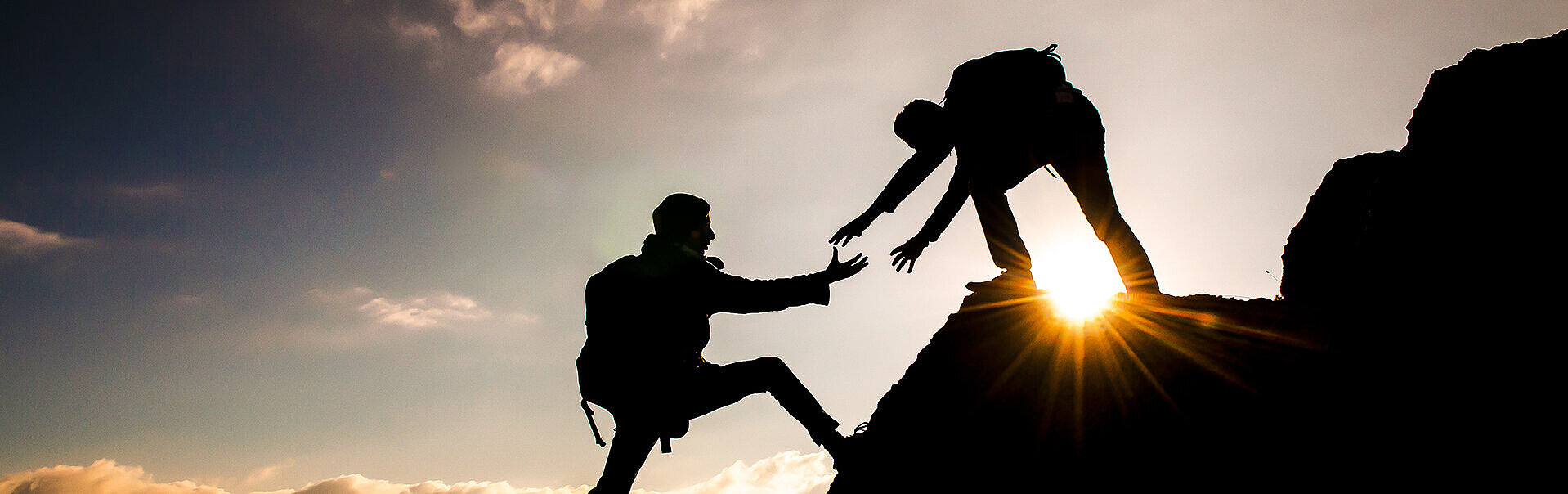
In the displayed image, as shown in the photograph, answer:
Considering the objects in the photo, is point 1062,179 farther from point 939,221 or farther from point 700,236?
point 700,236

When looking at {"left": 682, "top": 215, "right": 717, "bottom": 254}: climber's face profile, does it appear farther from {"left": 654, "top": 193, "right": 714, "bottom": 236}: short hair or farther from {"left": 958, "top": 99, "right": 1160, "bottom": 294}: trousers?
{"left": 958, "top": 99, "right": 1160, "bottom": 294}: trousers

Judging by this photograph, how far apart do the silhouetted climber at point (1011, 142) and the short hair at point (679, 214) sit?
5.40 feet

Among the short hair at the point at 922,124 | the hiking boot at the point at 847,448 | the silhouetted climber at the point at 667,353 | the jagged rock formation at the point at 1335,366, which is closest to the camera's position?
the jagged rock formation at the point at 1335,366

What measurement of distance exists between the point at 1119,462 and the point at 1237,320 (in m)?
1.17

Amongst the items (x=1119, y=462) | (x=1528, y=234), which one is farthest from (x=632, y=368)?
(x=1528, y=234)

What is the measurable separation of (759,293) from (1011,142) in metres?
2.25

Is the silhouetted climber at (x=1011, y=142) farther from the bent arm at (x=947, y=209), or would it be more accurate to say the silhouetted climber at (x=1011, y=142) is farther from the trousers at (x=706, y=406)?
the trousers at (x=706, y=406)

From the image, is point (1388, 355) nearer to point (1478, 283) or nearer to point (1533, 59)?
point (1478, 283)

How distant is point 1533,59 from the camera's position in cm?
423

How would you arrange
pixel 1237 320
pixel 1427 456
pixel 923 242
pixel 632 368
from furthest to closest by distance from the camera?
pixel 923 242
pixel 632 368
pixel 1237 320
pixel 1427 456

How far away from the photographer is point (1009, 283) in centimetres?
551

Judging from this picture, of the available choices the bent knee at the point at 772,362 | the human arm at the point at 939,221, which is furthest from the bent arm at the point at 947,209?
the bent knee at the point at 772,362

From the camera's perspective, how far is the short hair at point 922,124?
6043mm

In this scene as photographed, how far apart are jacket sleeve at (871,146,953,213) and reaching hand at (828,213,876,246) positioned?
0.36 ft
